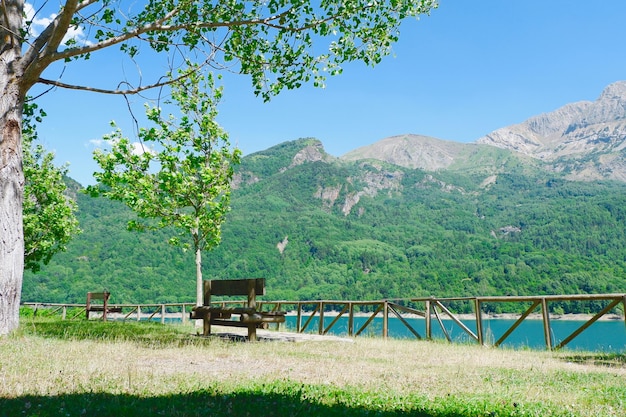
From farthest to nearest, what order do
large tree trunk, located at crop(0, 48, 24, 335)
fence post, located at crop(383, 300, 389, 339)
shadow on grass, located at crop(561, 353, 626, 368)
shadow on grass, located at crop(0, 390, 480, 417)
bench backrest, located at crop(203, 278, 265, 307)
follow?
fence post, located at crop(383, 300, 389, 339), bench backrest, located at crop(203, 278, 265, 307), shadow on grass, located at crop(561, 353, 626, 368), large tree trunk, located at crop(0, 48, 24, 335), shadow on grass, located at crop(0, 390, 480, 417)

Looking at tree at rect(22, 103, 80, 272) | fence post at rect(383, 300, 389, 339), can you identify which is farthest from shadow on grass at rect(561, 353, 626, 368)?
tree at rect(22, 103, 80, 272)

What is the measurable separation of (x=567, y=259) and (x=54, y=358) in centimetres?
16583

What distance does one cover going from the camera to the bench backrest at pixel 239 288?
1149cm

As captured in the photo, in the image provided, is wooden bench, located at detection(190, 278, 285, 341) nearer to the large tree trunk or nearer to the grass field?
the grass field

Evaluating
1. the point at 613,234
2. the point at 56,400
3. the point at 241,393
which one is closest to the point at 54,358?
the point at 56,400

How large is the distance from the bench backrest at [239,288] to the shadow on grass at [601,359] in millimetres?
6631

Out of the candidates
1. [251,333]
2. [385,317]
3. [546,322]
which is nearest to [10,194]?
[251,333]

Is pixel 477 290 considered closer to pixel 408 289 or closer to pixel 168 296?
pixel 408 289

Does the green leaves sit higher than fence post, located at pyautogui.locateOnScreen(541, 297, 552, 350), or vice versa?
the green leaves

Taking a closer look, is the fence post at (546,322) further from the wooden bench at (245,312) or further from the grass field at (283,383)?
the wooden bench at (245,312)

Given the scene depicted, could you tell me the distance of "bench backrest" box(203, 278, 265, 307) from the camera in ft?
37.7

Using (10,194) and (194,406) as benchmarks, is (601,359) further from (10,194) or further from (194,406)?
(10,194)

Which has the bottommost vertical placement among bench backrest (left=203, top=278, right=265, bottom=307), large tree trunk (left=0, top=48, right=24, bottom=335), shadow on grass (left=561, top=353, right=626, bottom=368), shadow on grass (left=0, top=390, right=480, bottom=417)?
shadow on grass (left=561, top=353, right=626, bottom=368)

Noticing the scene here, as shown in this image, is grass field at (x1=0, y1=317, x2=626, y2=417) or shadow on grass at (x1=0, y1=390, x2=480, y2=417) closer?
shadow on grass at (x1=0, y1=390, x2=480, y2=417)
